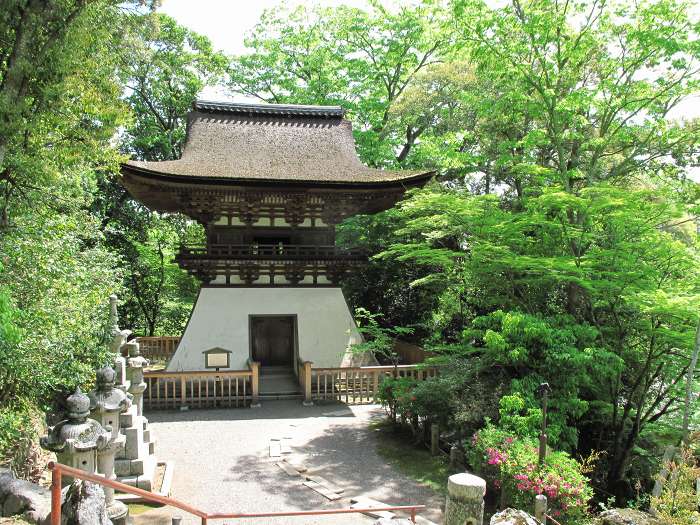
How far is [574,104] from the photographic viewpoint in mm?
9820

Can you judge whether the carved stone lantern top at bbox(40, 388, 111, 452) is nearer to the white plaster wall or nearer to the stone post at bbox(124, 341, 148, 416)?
the stone post at bbox(124, 341, 148, 416)

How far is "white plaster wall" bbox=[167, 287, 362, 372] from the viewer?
13453mm

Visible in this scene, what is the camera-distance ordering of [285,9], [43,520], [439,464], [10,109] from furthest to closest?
[285,9] → [439,464] → [10,109] → [43,520]

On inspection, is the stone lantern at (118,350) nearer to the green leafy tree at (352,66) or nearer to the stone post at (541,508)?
the stone post at (541,508)

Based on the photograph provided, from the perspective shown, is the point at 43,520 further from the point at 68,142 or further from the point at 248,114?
the point at 248,114

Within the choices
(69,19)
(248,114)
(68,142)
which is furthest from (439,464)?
(248,114)

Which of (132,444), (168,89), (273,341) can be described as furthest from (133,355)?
(168,89)

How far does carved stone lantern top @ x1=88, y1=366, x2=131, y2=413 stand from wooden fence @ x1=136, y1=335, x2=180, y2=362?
37.1ft

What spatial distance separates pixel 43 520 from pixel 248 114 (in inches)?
542

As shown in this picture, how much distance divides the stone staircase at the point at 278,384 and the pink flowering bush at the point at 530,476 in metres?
6.71

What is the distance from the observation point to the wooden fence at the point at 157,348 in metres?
17.1

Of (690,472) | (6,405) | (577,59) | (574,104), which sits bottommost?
(690,472)

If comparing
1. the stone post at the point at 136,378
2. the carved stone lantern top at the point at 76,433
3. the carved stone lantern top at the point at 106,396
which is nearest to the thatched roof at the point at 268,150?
the stone post at the point at 136,378

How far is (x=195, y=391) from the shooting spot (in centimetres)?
1243
